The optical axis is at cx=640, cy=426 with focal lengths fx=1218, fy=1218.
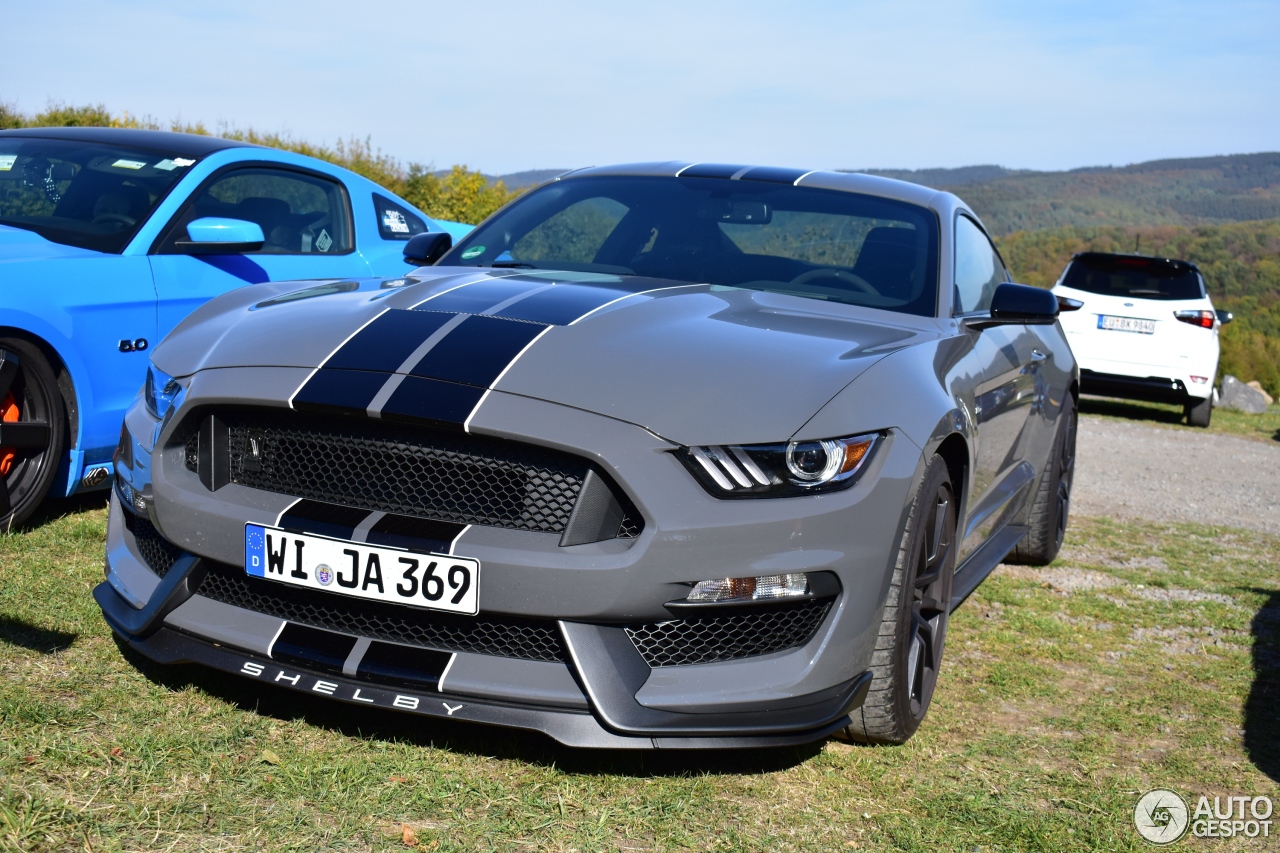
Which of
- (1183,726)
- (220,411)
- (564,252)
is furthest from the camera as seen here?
(564,252)

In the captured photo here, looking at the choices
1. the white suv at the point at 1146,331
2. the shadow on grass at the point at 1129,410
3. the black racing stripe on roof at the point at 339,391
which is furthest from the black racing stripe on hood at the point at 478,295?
the shadow on grass at the point at 1129,410

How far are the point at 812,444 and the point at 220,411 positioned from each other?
132 centimetres

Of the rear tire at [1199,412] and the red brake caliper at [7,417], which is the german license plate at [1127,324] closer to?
the rear tire at [1199,412]

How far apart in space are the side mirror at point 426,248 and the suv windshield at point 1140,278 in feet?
31.1

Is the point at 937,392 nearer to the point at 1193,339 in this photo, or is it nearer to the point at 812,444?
the point at 812,444

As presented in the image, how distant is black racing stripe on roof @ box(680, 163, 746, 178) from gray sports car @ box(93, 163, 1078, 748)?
1.21m

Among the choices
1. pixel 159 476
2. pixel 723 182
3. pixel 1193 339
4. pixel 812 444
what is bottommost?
pixel 1193 339

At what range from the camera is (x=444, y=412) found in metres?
2.47

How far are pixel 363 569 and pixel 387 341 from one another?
0.55 meters

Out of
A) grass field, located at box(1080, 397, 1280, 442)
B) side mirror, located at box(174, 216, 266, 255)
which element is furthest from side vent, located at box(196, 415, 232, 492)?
grass field, located at box(1080, 397, 1280, 442)

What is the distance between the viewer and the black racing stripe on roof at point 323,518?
250 cm

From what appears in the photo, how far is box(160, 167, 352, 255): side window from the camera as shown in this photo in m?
5.14

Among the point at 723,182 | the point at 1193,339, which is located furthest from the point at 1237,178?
the point at 723,182

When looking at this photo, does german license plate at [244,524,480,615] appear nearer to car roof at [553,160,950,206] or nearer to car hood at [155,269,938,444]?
car hood at [155,269,938,444]
